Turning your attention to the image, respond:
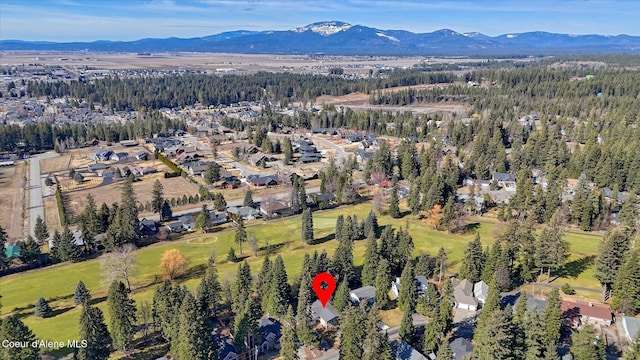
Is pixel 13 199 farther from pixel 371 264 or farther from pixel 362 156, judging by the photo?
pixel 362 156

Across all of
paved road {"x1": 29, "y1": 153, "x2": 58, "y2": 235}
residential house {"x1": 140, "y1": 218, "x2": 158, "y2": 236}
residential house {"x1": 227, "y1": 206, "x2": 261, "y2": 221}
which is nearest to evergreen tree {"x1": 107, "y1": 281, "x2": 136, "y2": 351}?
residential house {"x1": 140, "y1": 218, "x2": 158, "y2": 236}

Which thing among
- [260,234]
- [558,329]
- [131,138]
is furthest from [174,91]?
[558,329]

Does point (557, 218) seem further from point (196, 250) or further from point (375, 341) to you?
point (196, 250)

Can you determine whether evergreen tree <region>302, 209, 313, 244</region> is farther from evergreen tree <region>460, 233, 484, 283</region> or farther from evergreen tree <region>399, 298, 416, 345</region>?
evergreen tree <region>399, 298, 416, 345</region>

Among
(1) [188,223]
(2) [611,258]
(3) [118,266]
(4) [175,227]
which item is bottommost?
(4) [175,227]

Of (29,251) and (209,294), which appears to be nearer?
(209,294)

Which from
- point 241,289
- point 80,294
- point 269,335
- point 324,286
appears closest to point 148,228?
point 80,294

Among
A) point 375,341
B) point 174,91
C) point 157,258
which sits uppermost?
point 174,91

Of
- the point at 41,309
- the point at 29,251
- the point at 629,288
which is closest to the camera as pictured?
the point at 629,288
